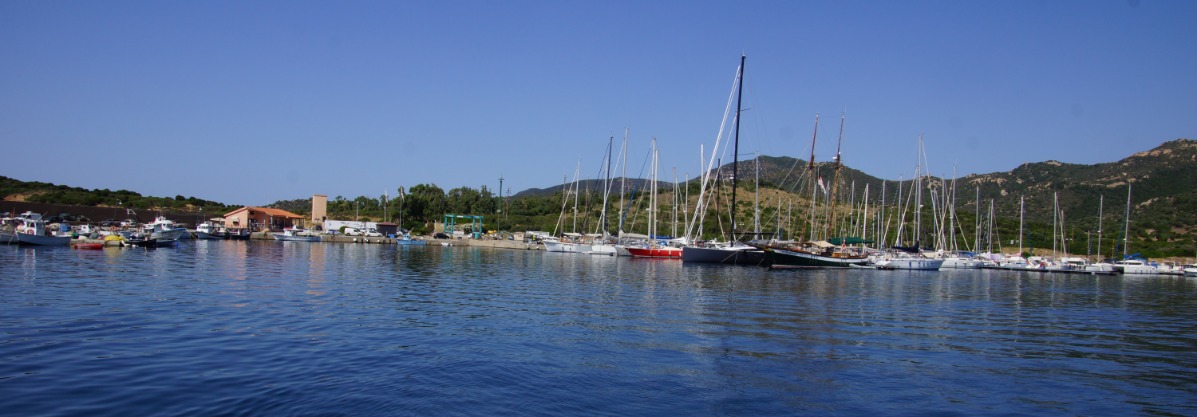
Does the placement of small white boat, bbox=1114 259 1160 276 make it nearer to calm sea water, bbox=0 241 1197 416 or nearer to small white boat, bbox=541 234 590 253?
calm sea water, bbox=0 241 1197 416

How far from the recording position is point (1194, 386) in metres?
13.5

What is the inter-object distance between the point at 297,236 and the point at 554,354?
9381 cm

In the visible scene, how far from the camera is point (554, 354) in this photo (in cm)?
1483

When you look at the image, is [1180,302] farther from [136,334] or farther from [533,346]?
[136,334]

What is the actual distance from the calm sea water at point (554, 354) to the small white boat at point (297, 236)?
71.9 m

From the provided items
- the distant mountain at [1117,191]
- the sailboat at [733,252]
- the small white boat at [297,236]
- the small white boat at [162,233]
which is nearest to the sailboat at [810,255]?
the sailboat at [733,252]

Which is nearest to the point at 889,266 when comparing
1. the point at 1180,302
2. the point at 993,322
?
the point at 1180,302

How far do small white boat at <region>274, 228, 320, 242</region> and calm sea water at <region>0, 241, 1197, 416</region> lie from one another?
2831 inches

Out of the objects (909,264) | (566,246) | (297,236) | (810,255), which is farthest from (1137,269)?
(297,236)

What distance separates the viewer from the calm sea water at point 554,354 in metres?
10.9

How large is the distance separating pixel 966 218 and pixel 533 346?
368 feet

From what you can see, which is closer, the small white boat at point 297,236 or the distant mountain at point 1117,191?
the small white boat at point 297,236

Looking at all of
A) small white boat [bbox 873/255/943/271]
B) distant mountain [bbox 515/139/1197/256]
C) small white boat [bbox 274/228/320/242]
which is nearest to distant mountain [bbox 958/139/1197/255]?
distant mountain [bbox 515/139/1197/256]

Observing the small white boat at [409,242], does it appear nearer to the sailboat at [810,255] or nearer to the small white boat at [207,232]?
the small white boat at [207,232]
